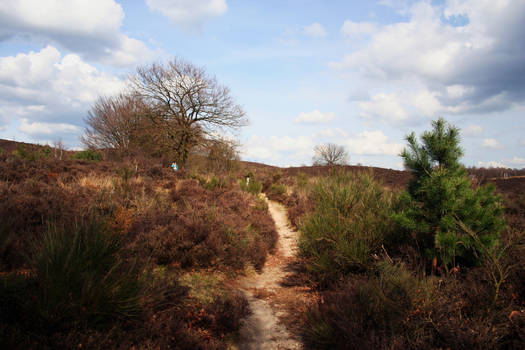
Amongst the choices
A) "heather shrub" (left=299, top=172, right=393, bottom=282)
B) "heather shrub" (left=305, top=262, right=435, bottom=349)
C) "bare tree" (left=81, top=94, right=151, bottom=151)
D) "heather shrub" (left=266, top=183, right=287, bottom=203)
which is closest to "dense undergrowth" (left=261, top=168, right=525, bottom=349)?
"heather shrub" (left=305, top=262, right=435, bottom=349)

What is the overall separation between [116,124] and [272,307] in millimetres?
26589

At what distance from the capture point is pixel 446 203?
3936 mm

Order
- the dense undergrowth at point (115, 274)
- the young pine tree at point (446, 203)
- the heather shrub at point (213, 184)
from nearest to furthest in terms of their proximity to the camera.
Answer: the dense undergrowth at point (115, 274) < the young pine tree at point (446, 203) < the heather shrub at point (213, 184)

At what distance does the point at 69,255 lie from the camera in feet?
8.93

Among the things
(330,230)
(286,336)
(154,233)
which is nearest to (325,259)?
(330,230)

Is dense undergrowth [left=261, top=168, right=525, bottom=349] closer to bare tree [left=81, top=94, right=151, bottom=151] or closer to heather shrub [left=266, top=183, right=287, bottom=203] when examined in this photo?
heather shrub [left=266, top=183, right=287, bottom=203]

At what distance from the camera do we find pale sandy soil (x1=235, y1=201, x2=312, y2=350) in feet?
13.3

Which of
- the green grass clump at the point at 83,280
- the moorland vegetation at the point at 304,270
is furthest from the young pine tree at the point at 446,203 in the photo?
the green grass clump at the point at 83,280

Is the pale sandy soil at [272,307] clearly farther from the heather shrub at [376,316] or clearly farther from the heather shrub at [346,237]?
the heather shrub at [346,237]

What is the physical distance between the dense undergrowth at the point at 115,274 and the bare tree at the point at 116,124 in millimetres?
19690

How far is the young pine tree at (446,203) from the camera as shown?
3875mm

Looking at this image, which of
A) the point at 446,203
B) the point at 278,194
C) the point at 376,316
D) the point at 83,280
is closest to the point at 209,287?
the point at 83,280

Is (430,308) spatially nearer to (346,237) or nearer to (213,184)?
(346,237)

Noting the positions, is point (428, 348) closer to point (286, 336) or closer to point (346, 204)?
point (286, 336)
